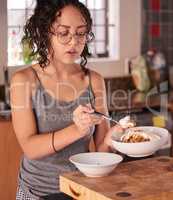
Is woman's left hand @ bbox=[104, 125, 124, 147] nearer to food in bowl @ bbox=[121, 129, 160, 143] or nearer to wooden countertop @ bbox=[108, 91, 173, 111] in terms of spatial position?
food in bowl @ bbox=[121, 129, 160, 143]

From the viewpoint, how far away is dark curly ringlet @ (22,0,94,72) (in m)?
1.64

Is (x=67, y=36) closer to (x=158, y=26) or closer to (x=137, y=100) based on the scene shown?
(x=137, y=100)

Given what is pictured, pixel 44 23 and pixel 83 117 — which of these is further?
pixel 44 23

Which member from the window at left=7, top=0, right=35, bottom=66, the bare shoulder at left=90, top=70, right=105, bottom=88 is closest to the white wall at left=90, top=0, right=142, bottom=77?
the window at left=7, top=0, right=35, bottom=66

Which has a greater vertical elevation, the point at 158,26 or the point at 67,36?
the point at 158,26

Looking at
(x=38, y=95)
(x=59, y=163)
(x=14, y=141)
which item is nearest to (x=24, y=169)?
(x=59, y=163)

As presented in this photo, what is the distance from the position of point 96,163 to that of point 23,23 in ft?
6.13

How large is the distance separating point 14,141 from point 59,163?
3.93 ft

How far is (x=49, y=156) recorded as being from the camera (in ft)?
5.49

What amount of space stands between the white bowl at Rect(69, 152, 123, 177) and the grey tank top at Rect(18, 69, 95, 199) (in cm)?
15

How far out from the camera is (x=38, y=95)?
65.5 inches

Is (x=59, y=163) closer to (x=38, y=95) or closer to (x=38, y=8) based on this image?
(x=38, y=95)

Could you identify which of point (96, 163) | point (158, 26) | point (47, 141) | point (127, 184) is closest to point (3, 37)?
point (158, 26)

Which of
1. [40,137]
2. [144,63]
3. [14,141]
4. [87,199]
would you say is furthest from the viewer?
[144,63]
